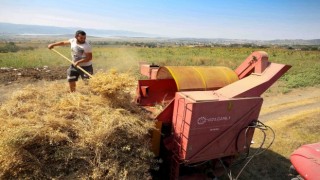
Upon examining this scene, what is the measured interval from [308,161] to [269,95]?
9495 mm

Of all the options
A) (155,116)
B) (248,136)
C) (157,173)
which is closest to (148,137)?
(155,116)

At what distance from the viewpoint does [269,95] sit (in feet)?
47.0

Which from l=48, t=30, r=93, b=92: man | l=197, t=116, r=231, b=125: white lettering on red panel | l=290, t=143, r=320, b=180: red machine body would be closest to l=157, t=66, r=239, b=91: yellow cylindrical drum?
l=197, t=116, r=231, b=125: white lettering on red panel

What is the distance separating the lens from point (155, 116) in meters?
5.27

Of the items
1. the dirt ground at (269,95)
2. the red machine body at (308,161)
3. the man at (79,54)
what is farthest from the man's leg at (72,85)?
the red machine body at (308,161)

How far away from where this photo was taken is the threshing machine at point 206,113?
189 inches

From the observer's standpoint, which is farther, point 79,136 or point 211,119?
point 211,119

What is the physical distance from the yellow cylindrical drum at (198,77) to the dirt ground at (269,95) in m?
5.04

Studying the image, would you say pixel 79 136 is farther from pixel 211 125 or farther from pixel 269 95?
pixel 269 95

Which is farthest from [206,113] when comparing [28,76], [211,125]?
[28,76]

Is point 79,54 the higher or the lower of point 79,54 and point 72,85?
the higher

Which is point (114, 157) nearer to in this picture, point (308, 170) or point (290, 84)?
point (308, 170)

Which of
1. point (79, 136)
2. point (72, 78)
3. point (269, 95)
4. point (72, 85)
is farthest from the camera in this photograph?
point (269, 95)

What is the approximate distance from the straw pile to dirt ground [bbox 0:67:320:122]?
19.9 feet
